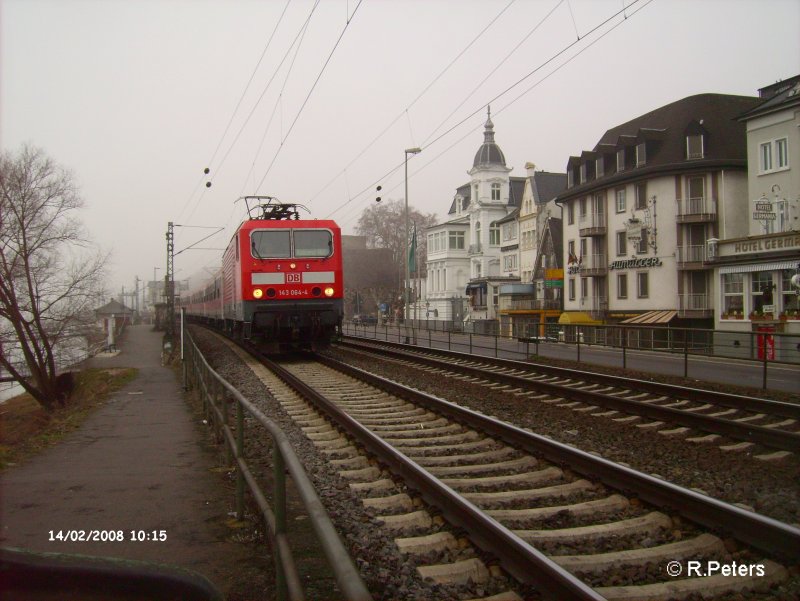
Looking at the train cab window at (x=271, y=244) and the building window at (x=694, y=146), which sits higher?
the building window at (x=694, y=146)

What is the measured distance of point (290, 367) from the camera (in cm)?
1755

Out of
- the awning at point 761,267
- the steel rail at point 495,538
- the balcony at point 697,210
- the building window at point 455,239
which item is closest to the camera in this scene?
the steel rail at point 495,538

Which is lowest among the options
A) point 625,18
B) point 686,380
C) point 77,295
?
point 686,380

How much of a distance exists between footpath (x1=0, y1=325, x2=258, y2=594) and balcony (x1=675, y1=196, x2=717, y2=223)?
3542 centimetres

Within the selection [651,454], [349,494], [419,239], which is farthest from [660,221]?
[419,239]

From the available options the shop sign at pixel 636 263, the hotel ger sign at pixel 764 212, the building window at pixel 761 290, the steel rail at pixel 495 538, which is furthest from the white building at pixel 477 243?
the steel rail at pixel 495 538

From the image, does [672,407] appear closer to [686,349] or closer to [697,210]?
[686,349]

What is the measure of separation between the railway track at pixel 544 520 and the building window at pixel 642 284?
36033 mm

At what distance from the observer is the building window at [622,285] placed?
43.5 metres

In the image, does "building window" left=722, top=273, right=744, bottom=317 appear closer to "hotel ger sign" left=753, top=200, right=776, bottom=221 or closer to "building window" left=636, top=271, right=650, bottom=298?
"hotel ger sign" left=753, top=200, right=776, bottom=221

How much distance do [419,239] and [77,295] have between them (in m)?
62.3

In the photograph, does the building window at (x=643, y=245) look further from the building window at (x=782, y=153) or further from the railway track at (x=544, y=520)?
the railway track at (x=544, y=520)

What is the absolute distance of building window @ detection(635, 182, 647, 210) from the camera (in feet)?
138

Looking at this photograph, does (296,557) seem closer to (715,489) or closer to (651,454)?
(715,489)
